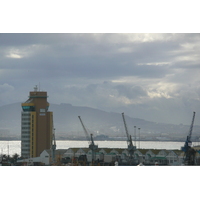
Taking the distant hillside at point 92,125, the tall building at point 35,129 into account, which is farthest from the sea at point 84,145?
the tall building at point 35,129

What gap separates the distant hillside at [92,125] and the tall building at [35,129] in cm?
377

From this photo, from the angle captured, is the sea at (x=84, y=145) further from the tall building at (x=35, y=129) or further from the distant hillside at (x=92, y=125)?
the tall building at (x=35, y=129)

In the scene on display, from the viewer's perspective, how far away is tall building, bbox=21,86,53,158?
65.1 feet

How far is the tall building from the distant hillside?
377 cm

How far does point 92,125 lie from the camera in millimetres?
→ 29828

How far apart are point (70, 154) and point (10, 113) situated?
9.02 m

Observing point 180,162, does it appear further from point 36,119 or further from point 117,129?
point 117,129

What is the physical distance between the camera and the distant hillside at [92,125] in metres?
26.4

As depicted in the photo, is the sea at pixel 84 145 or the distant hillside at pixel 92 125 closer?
the distant hillside at pixel 92 125

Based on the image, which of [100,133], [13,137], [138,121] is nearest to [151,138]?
[100,133]

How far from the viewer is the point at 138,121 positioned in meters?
25.9

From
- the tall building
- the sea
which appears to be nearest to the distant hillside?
the sea

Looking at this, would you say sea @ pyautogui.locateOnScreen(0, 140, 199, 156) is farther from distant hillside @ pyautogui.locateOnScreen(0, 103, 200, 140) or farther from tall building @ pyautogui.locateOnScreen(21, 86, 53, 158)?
tall building @ pyautogui.locateOnScreen(21, 86, 53, 158)

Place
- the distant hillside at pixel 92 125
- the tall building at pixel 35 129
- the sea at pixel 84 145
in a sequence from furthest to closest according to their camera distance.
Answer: the sea at pixel 84 145, the distant hillside at pixel 92 125, the tall building at pixel 35 129
